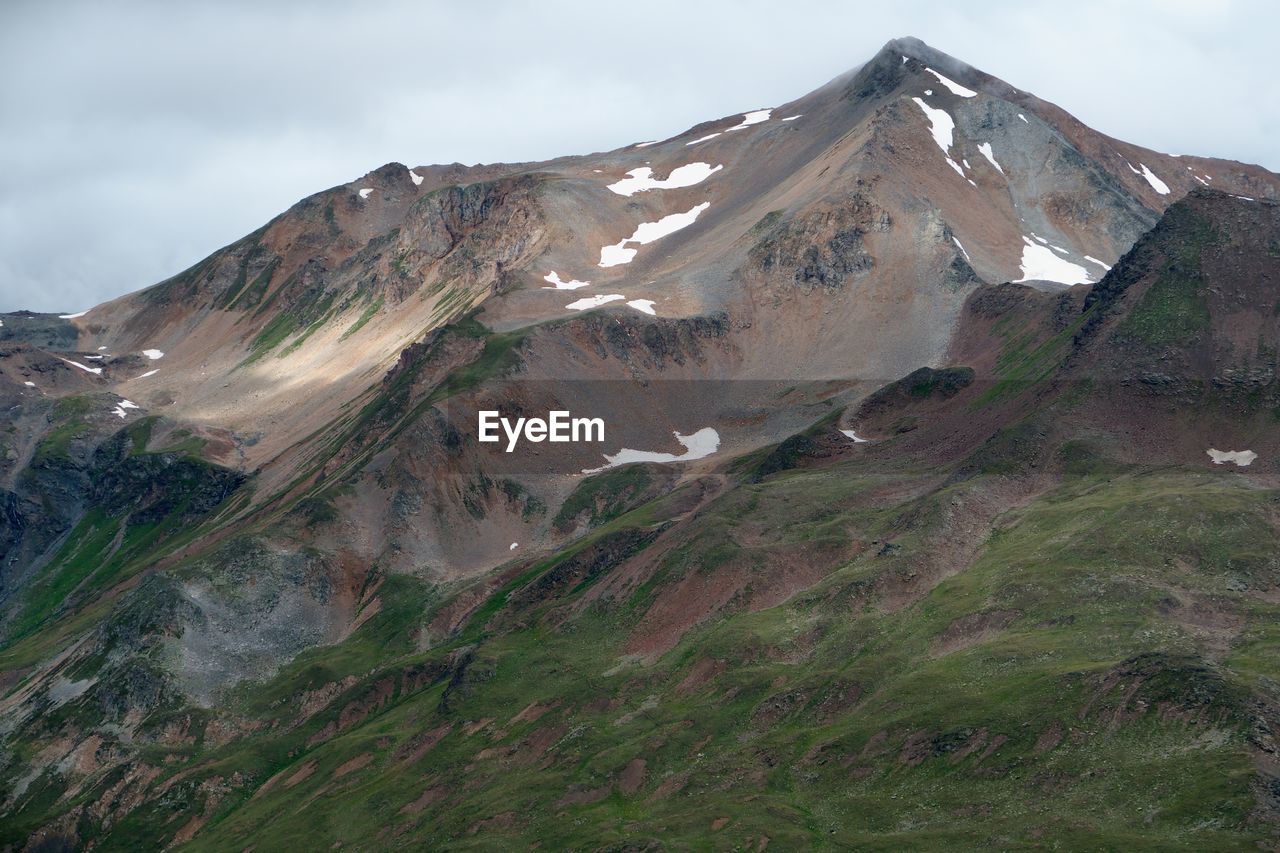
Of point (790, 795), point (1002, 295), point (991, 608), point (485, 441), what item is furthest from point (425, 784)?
point (1002, 295)

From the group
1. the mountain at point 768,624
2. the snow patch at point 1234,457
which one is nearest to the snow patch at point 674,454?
the mountain at point 768,624

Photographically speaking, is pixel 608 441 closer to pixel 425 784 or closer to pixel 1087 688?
pixel 425 784

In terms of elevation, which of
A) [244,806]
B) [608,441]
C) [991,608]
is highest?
[608,441]

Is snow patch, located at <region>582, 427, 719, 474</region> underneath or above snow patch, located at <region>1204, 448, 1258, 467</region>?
above

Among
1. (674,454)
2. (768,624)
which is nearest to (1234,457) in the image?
(768,624)

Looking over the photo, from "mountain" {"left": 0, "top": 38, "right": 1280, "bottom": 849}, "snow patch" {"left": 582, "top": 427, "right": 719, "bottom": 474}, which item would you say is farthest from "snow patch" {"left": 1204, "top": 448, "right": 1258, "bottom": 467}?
"snow patch" {"left": 582, "top": 427, "right": 719, "bottom": 474}

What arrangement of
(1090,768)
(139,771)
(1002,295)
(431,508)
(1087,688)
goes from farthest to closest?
(1002,295) → (431,508) → (139,771) → (1087,688) → (1090,768)

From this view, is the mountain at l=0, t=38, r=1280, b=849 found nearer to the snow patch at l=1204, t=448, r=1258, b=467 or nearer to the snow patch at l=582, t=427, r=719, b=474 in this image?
the snow patch at l=1204, t=448, r=1258, b=467
